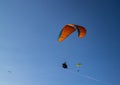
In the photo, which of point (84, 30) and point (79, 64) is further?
point (79, 64)

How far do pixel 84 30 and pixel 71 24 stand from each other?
254 cm

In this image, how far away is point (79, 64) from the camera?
171 ft

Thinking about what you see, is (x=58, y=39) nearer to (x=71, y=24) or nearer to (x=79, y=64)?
(x=71, y=24)

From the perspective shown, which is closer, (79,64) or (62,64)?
(62,64)

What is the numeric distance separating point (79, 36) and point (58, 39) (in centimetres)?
387

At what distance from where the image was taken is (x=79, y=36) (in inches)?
1834

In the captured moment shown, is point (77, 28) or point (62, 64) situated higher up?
point (77, 28)

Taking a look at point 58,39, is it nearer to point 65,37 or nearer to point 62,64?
point 65,37

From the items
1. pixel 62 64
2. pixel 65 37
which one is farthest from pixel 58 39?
pixel 62 64

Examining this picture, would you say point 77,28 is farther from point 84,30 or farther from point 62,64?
point 62,64

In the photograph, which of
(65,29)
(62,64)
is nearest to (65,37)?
(65,29)

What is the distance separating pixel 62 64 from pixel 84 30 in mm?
6788

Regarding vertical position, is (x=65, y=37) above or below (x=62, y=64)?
above

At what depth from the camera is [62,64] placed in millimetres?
46406
